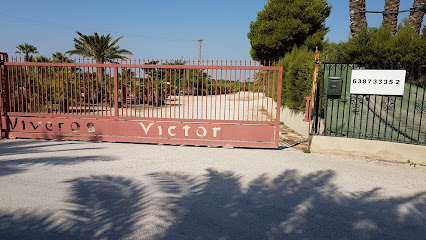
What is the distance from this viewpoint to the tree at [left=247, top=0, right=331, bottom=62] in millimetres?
21344

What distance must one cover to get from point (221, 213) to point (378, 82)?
5.39 metres

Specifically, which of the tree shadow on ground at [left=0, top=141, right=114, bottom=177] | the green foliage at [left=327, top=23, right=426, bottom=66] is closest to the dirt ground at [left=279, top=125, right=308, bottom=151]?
the green foliage at [left=327, top=23, right=426, bottom=66]

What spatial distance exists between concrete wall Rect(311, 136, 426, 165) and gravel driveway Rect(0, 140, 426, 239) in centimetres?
29

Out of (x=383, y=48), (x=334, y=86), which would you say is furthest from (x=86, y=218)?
(x=383, y=48)

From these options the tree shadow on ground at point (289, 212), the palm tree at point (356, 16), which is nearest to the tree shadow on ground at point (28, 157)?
the tree shadow on ground at point (289, 212)

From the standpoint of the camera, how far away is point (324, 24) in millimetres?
23297

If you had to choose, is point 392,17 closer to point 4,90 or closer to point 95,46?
point 4,90

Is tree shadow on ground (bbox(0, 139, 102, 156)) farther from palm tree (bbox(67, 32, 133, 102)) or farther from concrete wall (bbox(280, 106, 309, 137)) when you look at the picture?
palm tree (bbox(67, 32, 133, 102))

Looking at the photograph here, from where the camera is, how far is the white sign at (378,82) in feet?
22.8

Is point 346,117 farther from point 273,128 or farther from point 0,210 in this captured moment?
point 0,210

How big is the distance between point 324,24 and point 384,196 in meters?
21.2

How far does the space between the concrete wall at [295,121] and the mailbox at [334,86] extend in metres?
2.99

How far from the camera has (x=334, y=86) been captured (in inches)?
292

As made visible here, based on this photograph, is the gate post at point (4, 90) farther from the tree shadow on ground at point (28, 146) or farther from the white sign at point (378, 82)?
the white sign at point (378, 82)
